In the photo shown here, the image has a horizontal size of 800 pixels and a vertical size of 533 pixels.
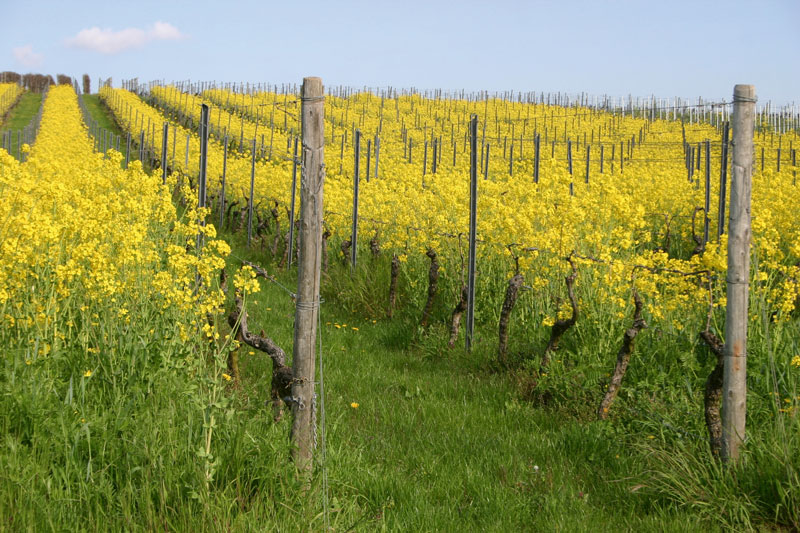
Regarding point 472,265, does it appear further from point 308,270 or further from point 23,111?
point 23,111

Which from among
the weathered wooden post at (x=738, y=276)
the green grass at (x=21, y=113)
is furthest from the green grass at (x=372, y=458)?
the green grass at (x=21, y=113)

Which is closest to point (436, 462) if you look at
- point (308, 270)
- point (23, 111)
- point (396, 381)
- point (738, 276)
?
point (308, 270)

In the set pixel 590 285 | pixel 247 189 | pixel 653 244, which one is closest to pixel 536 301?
pixel 590 285

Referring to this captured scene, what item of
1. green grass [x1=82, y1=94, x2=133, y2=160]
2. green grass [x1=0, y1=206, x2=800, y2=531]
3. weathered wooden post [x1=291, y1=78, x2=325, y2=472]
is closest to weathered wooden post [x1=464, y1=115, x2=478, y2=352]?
green grass [x1=0, y1=206, x2=800, y2=531]

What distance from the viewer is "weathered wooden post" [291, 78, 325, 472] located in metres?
3.98

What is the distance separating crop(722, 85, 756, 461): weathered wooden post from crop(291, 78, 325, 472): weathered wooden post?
93.1 inches

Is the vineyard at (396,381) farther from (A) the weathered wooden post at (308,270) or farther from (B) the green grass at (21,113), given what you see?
(B) the green grass at (21,113)

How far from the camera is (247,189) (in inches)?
693

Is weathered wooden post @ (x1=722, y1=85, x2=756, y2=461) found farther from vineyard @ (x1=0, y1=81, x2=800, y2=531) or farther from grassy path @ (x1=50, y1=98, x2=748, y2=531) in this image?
grassy path @ (x1=50, y1=98, x2=748, y2=531)

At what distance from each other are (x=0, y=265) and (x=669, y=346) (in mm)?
4866

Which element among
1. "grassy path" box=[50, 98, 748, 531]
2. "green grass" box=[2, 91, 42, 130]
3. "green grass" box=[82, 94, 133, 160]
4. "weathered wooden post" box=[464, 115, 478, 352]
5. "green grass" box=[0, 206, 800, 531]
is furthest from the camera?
"green grass" box=[2, 91, 42, 130]

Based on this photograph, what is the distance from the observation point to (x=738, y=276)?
4.20 metres

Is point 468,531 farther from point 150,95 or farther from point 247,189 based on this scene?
point 150,95

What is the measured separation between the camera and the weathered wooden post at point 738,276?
4.16 meters
